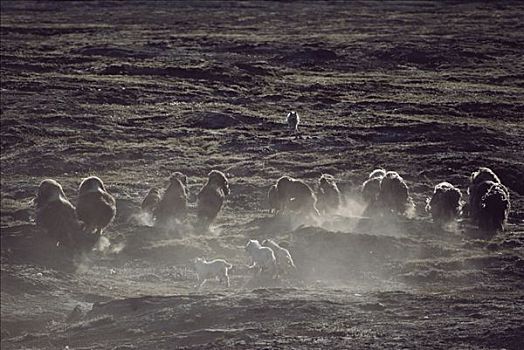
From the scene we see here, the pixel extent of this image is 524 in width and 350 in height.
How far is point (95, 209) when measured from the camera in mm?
25672

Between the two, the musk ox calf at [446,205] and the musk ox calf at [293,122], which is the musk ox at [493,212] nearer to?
the musk ox calf at [446,205]

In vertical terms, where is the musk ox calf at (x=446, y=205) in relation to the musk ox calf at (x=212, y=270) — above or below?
above

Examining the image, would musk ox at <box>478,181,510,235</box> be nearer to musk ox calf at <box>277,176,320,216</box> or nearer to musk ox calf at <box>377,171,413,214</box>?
musk ox calf at <box>377,171,413,214</box>

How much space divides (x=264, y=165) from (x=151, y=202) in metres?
6.16

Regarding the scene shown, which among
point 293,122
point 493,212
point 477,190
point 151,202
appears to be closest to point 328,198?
point 477,190

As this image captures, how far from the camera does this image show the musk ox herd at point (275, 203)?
25172 millimetres

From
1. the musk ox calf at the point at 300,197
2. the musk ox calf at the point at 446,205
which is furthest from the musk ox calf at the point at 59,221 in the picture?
the musk ox calf at the point at 446,205

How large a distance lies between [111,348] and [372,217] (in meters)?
10.9

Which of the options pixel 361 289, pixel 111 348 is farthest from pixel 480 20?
pixel 111 348

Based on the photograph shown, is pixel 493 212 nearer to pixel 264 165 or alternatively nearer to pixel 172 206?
pixel 172 206

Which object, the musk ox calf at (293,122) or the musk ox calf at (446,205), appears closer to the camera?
the musk ox calf at (446,205)

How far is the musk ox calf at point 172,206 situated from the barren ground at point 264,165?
566 millimetres

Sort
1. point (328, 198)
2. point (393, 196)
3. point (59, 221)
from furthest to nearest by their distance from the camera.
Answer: point (328, 198) → point (393, 196) → point (59, 221)

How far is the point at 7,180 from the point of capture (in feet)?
103
